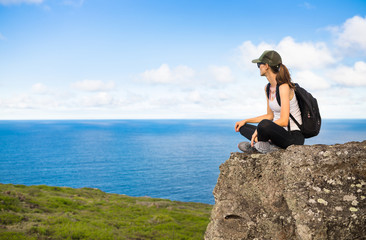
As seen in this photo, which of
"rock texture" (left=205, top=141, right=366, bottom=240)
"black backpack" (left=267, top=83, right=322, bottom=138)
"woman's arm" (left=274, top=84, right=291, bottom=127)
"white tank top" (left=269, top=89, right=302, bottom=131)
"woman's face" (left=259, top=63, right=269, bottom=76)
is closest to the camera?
"rock texture" (left=205, top=141, right=366, bottom=240)

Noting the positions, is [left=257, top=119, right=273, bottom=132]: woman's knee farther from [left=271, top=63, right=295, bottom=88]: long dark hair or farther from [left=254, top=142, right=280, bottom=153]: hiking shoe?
[left=271, top=63, right=295, bottom=88]: long dark hair

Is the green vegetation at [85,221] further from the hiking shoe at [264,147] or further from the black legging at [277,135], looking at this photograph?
the black legging at [277,135]

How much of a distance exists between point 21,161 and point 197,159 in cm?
9599

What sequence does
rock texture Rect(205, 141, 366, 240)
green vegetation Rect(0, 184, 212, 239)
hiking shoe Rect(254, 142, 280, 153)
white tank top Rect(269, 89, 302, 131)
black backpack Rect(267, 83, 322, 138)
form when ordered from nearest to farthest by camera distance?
1. rock texture Rect(205, 141, 366, 240)
2. black backpack Rect(267, 83, 322, 138)
3. white tank top Rect(269, 89, 302, 131)
4. hiking shoe Rect(254, 142, 280, 153)
5. green vegetation Rect(0, 184, 212, 239)

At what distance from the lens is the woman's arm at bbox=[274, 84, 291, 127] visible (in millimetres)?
7215

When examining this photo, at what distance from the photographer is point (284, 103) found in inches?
286

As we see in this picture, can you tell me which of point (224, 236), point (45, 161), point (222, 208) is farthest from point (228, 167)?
point (45, 161)

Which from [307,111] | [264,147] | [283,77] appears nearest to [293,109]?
[307,111]

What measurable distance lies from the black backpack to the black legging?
24 cm

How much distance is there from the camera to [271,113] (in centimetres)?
873

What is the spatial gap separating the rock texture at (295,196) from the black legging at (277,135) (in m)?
0.45

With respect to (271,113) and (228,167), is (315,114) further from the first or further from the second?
(228,167)

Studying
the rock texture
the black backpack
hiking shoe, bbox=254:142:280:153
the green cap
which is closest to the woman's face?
the green cap

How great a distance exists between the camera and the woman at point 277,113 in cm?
727
